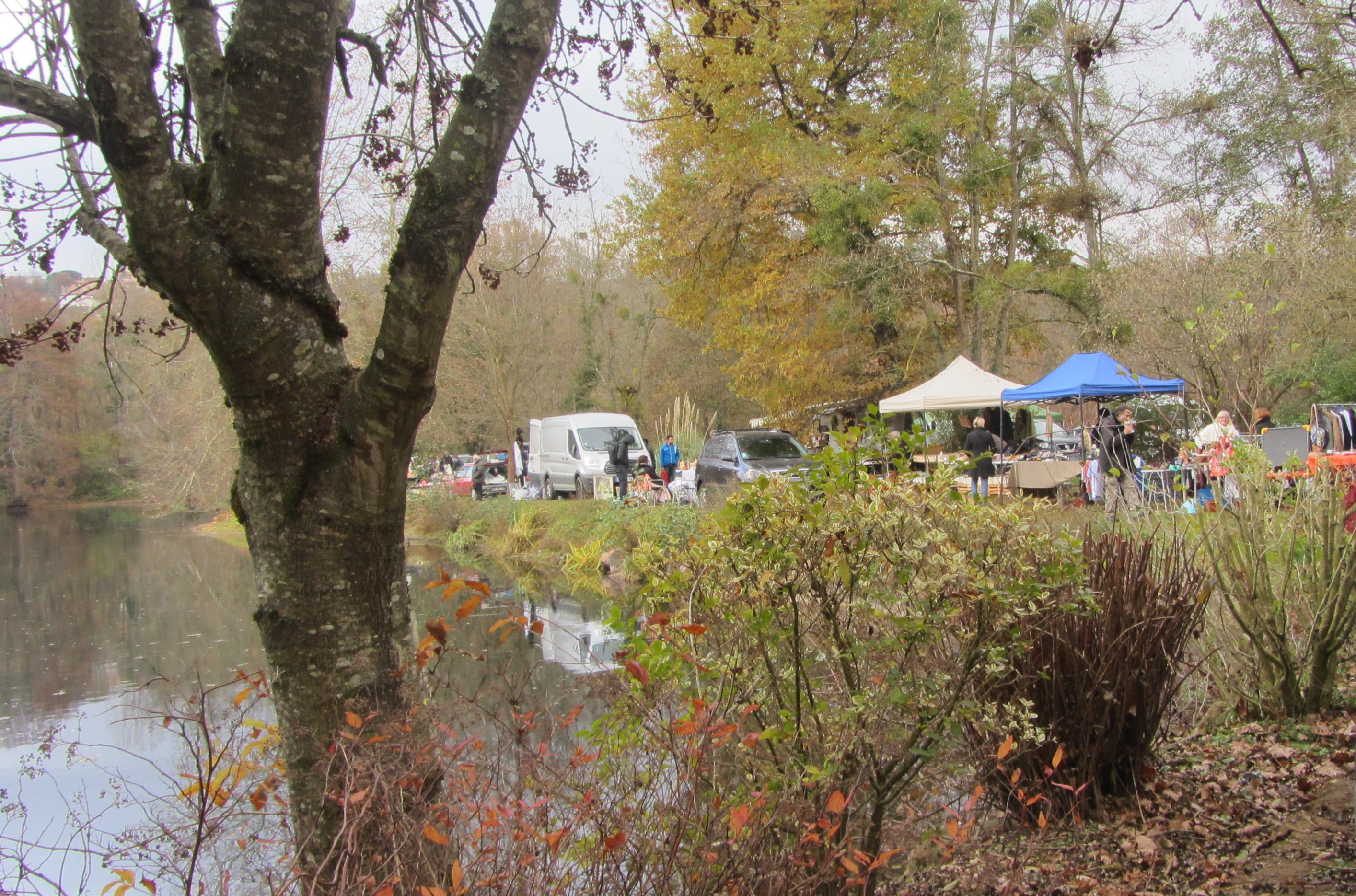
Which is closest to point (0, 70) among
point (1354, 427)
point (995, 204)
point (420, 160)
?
point (420, 160)

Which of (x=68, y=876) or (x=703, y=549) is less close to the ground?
(x=703, y=549)

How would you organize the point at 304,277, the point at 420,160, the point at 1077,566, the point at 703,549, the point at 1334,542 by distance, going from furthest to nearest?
1. the point at 420,160
2. the point at 1334,542
3. the point at 1077,566
4. the point at 703,549
5. the point at 304,277

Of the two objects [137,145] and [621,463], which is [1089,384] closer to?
[621,463]

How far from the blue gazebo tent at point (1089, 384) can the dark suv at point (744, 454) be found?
15.2 ft

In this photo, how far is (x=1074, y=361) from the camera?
1552 centimetres

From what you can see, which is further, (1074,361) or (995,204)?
(995,204)

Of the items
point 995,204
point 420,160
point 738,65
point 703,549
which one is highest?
point 738,65

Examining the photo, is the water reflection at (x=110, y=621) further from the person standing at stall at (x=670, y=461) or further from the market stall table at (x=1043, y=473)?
the market stall table at (x=1043, y=473)

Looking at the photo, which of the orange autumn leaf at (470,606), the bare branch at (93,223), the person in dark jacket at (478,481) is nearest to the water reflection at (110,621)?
the bare branch at (93,223)

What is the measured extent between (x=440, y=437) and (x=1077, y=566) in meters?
30.1

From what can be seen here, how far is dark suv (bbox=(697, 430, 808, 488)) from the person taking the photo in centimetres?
1883

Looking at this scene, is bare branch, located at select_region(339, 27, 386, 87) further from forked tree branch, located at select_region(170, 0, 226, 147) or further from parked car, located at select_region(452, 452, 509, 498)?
parked car, located at select_region(452, 452, 509, 498)

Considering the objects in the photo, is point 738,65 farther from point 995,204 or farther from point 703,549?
point 703,549

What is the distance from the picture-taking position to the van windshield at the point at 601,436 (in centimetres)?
2538
